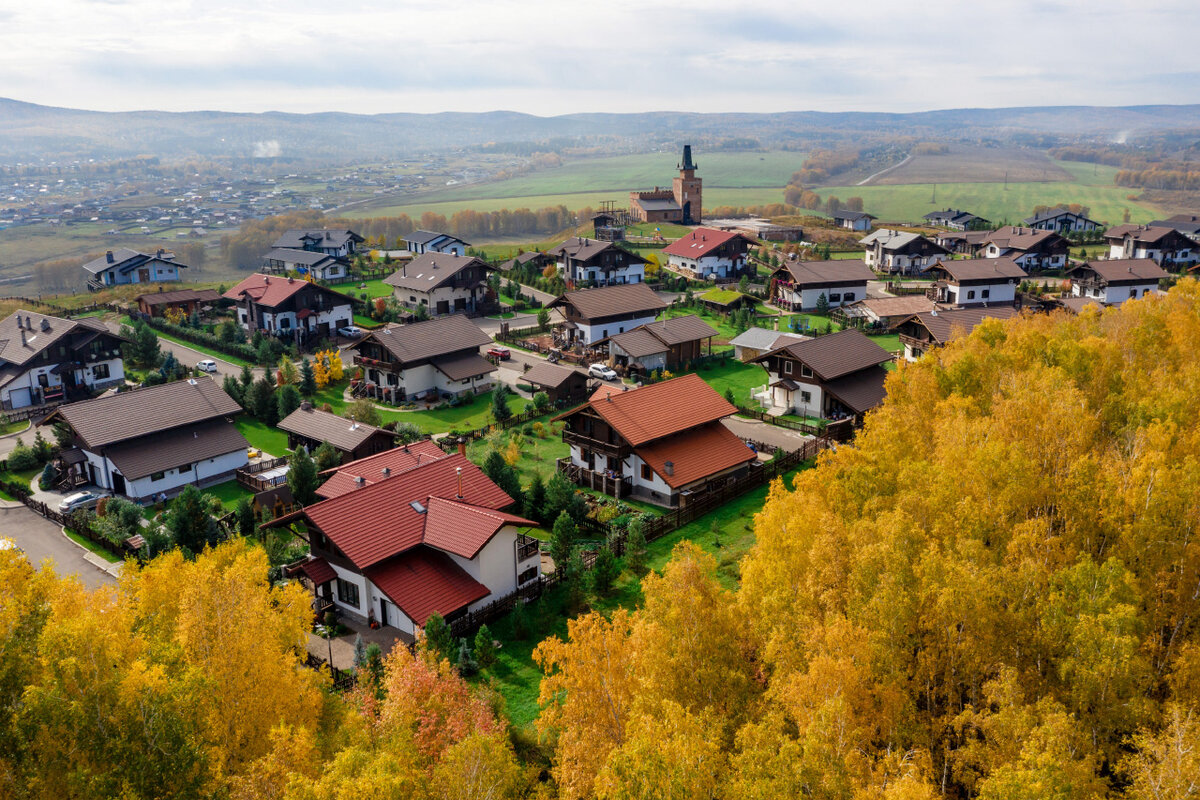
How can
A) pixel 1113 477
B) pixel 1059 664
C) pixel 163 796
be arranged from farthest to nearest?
pixel 1113 477
pixel 1059 664
pixel 163 796

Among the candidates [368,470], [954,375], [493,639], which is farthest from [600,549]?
[954,375]

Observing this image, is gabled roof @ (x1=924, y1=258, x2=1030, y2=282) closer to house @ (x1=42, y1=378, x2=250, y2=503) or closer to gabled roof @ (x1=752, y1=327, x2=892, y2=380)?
gabled roof @ (x1=752, y1=327, x2=892, y2=380)

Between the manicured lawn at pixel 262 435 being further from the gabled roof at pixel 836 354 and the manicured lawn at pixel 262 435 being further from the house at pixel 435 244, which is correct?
the house at pixel 435 244

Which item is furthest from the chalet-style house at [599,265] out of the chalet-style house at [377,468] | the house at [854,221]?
the chalet-style house at [377,468]

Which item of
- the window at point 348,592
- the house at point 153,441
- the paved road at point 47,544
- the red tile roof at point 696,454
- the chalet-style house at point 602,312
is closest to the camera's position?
the window at point 348,592

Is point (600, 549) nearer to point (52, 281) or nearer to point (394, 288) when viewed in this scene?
point (394, 288)

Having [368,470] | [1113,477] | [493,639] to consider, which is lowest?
[493,639]

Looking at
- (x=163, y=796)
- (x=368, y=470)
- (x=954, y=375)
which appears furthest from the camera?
(x=368, y=470)

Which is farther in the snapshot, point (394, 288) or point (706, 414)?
point (394, 288)
